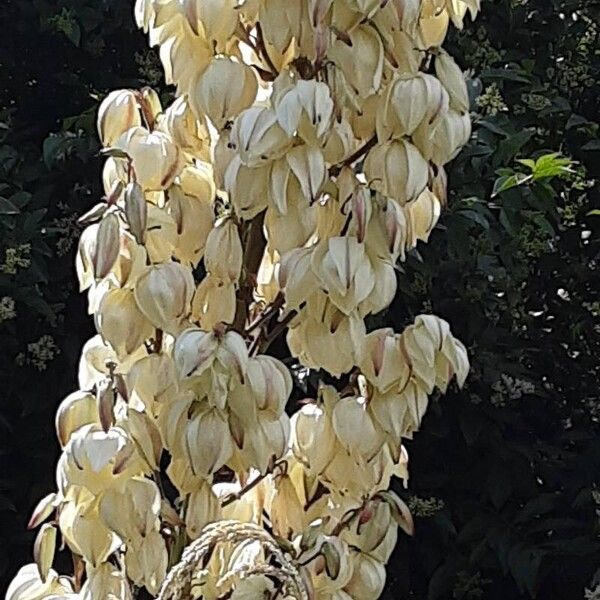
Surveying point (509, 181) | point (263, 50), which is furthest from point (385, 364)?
point (509, 181)

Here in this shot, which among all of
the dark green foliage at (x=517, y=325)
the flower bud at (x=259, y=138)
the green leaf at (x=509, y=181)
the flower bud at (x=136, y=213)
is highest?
the flower bud at (x=259, y=138)

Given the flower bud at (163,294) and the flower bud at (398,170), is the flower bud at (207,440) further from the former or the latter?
the flower bud at (398,170)

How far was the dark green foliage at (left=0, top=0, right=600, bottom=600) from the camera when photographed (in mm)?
1854

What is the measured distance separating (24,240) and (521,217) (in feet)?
2.43

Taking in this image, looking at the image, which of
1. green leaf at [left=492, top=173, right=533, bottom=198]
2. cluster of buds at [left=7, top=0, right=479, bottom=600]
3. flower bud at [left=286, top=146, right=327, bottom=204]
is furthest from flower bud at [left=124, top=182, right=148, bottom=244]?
green leaf at [left=492, top=173, right=533, bottom=198]

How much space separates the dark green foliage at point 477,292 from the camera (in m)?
1.85

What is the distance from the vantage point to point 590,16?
2.25m

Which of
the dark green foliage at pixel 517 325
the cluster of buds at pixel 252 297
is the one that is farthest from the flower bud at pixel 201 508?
the dark green foliage at pixel 517 325

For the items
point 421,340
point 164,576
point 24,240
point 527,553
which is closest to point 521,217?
point 527,553

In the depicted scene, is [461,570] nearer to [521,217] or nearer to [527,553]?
[527,553]

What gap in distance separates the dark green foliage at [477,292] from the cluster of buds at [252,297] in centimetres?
74

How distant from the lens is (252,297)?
3.46ft

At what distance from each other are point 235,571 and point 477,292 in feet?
3.32

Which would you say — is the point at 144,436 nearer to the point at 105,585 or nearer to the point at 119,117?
the point at 105,585
